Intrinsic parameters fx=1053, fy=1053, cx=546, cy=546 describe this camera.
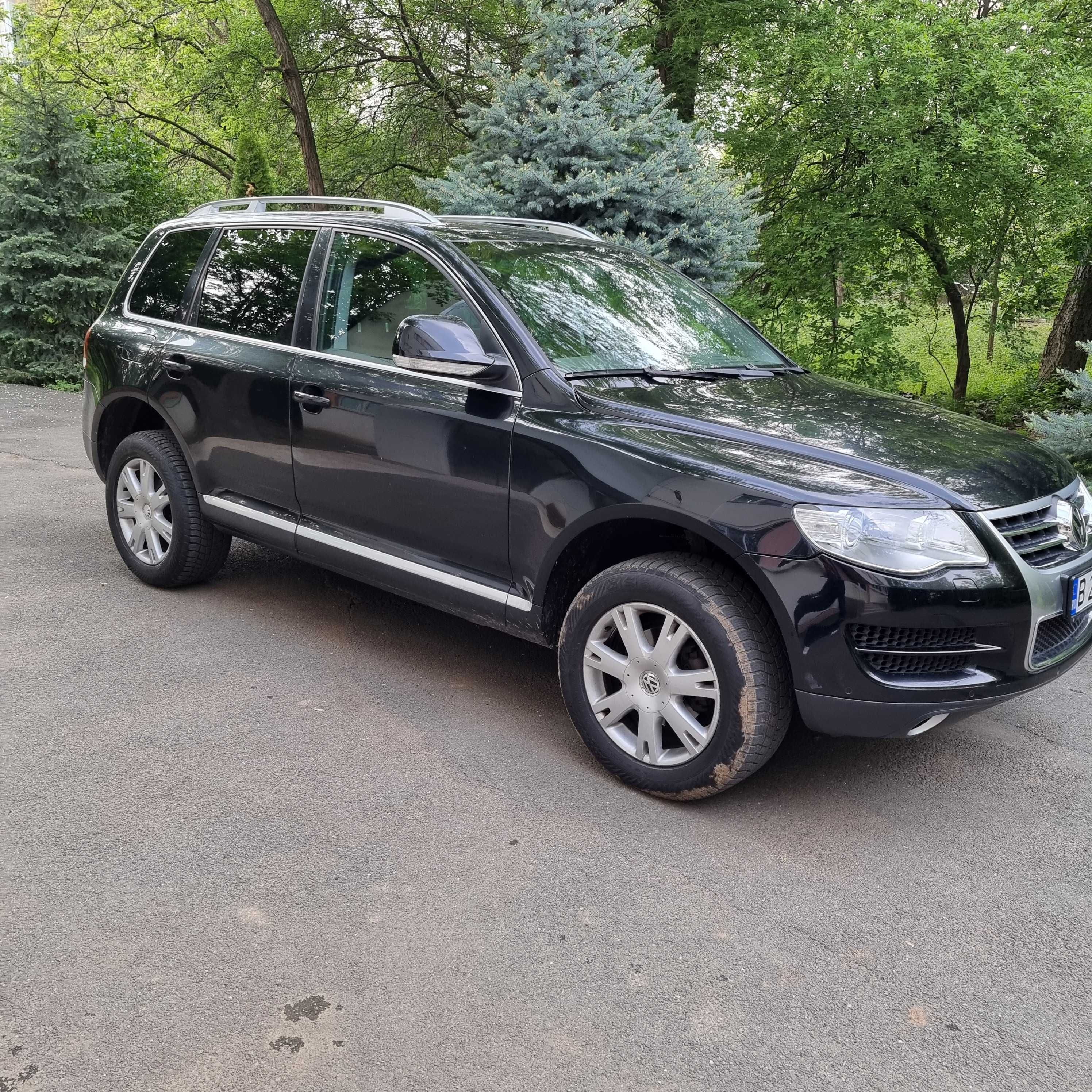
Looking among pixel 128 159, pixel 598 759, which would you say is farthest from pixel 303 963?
pixel 128 159

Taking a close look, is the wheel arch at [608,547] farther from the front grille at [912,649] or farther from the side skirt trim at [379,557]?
the front grille at [912,649]

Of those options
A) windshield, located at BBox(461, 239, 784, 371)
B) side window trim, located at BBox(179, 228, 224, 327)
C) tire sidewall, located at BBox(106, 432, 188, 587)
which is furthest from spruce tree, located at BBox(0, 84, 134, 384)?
windshield, located at BBox(461, 239, 784, 371)

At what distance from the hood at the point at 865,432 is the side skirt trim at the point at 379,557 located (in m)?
0.77

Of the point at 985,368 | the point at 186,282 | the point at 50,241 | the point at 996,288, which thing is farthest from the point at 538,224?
the point at 985,368

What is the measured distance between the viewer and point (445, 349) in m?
3.64

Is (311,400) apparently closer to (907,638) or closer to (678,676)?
(678,676)

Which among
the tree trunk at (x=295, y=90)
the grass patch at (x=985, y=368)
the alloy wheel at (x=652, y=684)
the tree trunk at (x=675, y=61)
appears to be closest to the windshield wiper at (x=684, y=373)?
the alloy wheel at (x=652, y=684)

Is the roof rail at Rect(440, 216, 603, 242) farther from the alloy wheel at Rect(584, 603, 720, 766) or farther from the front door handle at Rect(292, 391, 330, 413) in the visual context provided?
the alloy wheel at Rect(584, 603, 720, 766)

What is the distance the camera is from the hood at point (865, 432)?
3.21 m

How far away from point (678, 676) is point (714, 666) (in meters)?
0.14

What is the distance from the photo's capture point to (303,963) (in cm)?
256

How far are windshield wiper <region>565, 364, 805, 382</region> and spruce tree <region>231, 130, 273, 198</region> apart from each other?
54.6 feet

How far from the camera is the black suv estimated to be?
3.04 metres

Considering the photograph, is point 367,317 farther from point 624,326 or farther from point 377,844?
point 377,844
